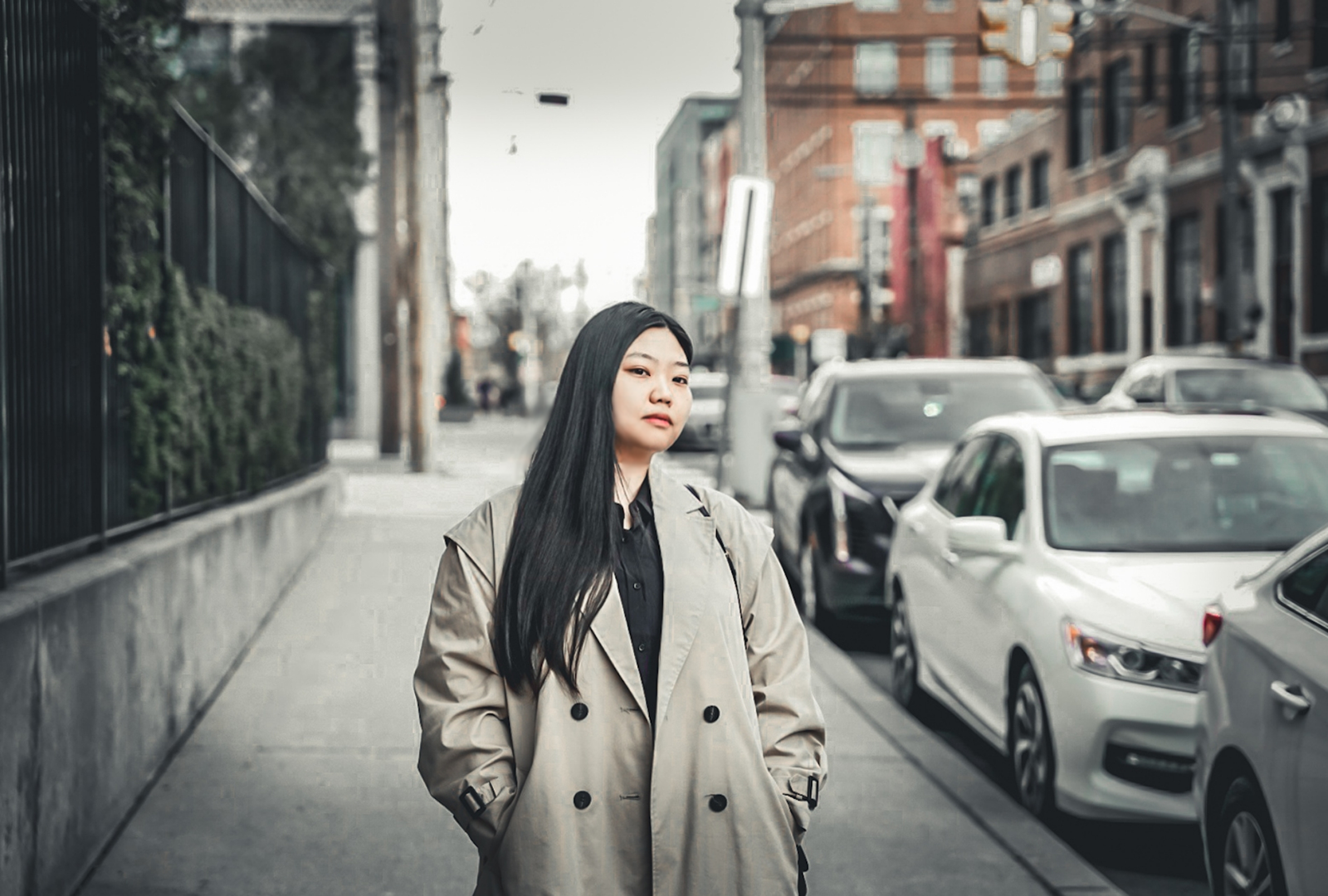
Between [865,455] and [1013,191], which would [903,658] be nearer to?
[865,455]

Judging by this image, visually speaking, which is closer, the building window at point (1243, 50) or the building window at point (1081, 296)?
the building window at point (1243, 50)

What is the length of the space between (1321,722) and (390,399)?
2339cm

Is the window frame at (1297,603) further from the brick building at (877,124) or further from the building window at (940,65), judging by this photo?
the building window at (940,65)

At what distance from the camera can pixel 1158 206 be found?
3625 centimetres

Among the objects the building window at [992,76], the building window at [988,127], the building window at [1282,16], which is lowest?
the building window at [1282,16]

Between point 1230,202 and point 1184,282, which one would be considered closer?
point 1230,202

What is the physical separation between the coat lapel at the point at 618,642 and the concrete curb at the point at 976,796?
257cm

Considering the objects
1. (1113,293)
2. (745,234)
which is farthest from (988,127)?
(745,234)

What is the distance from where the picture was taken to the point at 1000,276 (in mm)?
49125

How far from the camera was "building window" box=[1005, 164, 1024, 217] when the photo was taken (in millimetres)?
47312

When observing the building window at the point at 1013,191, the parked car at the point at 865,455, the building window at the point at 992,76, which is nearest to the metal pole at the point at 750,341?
the parked car at the point at 865,455

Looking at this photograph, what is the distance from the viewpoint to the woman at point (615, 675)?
2.70 meters

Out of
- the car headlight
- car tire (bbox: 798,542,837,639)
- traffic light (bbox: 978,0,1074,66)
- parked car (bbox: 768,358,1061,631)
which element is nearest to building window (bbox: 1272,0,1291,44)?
traffic light (bbox: 978,0,1074,66)

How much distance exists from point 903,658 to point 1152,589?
2.47 m
